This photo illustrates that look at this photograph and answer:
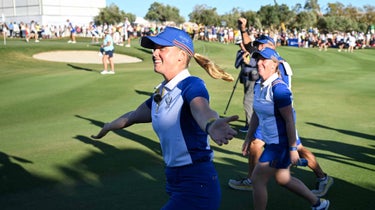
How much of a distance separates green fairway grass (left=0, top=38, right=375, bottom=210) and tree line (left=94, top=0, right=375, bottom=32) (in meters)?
44.0

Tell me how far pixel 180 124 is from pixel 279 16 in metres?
67.1

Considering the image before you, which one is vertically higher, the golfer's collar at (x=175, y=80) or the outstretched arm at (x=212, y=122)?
the golfer's collar at (x=175, y=80)

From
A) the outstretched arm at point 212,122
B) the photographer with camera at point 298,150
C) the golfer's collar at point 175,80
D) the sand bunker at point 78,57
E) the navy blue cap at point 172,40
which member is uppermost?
the navy blue cap at point 172,40

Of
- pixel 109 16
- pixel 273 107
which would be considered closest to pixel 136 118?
pixel 273 107

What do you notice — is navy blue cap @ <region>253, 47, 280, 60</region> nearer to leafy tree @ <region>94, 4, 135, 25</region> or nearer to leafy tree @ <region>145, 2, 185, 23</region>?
leafy tree @ <region>94, 4, 135, 25</region>

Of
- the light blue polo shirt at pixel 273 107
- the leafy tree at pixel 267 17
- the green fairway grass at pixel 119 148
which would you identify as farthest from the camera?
the leafy tree at pixel 267 17

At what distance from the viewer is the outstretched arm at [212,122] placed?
237 cm

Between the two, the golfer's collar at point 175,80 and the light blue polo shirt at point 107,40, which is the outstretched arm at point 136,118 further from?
the light blue polo shirt at point 107,40

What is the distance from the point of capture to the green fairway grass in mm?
5297

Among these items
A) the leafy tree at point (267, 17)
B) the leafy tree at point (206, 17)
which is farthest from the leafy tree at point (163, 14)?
the leafy tree at point (267, 17)

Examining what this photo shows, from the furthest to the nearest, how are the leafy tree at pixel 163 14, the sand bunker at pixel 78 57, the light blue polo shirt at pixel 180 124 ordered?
the leafy tree at pixel 163 14, the sand bunker at pixel 78 57, the light blue polo shirt at pixel 180 124

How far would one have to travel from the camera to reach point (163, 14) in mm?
96562

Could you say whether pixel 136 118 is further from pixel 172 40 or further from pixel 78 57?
pixel 78 57

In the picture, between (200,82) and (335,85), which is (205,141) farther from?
(335,85)
